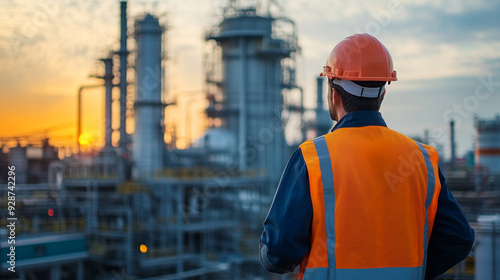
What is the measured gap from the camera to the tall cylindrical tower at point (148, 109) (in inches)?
736

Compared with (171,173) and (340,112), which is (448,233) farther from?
(171,173)

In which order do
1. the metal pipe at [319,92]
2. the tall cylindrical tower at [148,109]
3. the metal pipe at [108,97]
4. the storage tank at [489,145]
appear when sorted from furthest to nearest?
the metal pipe at [319,92]
the metal pipe at [108,97]
the tall cylindrical tower at [148,109]
the storage tank at [489,145]

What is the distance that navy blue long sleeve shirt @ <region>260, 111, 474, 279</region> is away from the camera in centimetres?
147

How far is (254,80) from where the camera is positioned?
22.8 m

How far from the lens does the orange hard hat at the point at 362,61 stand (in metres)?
1.60

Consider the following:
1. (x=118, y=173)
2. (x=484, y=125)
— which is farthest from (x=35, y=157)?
(x=484, y=125)

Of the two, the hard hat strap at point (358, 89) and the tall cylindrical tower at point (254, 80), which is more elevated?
the tall cylindrical tower at point (254, 80)

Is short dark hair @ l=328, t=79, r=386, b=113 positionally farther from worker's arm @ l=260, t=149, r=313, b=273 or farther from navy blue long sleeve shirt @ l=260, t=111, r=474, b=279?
worker's arm @ l=260, t=149, r=313, b=273

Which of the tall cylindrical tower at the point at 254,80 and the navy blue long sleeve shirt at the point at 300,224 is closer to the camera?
the navy blue long sleeve shirt at the point at 300,224

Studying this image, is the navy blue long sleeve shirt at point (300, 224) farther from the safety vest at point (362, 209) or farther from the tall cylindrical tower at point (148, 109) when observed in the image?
the tall cylindrical tower at point (148, 109)

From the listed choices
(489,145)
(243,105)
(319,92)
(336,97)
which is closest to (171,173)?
(243,105)

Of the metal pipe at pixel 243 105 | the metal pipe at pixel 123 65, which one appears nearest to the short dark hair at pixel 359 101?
the metal pipe at pixel 123 65

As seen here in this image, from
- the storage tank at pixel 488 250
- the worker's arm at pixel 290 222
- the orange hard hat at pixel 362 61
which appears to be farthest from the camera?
the storage tank at pixel 488 250

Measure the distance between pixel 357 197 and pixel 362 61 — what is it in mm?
438
